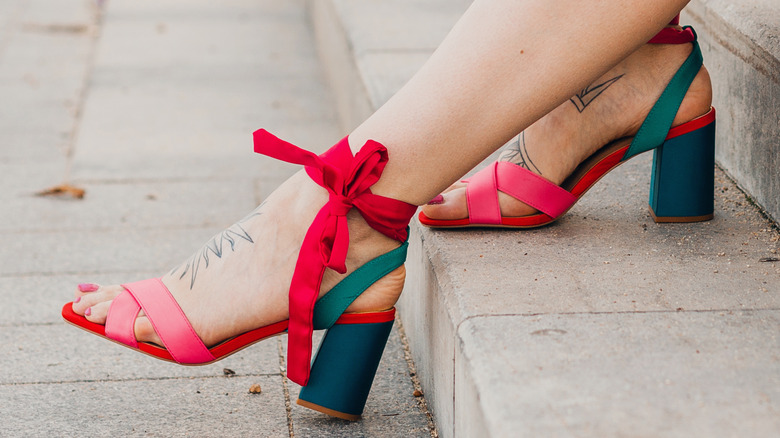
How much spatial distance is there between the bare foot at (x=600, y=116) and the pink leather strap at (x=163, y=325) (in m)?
0.45

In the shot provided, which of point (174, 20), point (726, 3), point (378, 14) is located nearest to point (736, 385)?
point (726, 3)

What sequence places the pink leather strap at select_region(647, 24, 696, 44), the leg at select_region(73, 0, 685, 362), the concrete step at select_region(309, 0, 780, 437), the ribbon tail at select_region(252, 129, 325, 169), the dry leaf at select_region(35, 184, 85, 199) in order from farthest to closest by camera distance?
1. the dry leaf at select_region(35, 184, 85, 199)
2. the pink leather strap at select_region(647, 24, 696, 44)
3. the ribbon tail at select_region(252, 129, 325, 169)
4. the leg at select_region(73, 0, 685, 362)
5. the concrete step at select_region(309, 0, 780, 437)

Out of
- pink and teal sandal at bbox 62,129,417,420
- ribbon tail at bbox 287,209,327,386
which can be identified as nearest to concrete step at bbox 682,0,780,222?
pink and teal sandal at bbox 62,129,417,420

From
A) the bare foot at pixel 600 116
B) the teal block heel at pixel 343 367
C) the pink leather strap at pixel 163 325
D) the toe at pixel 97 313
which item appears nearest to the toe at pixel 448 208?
the bare foot at pixel 600 116

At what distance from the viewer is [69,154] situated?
2854 mm

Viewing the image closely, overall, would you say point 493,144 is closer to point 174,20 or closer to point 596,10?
point 596,10

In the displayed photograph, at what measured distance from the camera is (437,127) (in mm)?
1236

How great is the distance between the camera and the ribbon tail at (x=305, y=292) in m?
1.29

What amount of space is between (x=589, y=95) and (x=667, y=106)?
5.2 inches

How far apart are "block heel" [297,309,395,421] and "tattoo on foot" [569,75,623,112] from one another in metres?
0.49

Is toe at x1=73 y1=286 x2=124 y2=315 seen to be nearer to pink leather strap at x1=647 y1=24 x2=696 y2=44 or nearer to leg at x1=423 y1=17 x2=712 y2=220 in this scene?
leg at x1=423 y1=17 x2=712 y2=220

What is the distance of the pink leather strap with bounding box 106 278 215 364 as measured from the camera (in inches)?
52.0

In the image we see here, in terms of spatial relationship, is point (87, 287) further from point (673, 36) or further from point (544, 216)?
point (673, 36)

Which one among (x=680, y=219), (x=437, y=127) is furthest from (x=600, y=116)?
(x=437, y=127)
